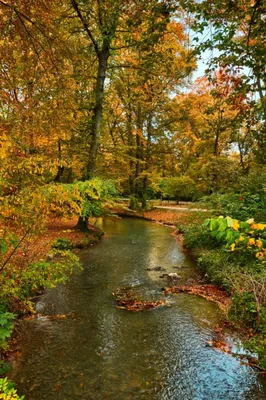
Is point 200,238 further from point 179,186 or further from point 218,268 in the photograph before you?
point 179,186

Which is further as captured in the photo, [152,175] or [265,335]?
[152,175]

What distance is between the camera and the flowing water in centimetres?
329

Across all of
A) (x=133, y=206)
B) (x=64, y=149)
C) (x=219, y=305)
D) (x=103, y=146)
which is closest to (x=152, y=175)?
(x=133, y=206)

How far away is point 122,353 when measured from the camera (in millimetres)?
4020

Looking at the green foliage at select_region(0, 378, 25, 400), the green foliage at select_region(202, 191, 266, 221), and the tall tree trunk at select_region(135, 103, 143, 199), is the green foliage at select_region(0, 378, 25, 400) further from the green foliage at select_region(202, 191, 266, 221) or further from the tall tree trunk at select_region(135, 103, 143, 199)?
the tall tree trunk at select_region(135, 103, 143, 199)

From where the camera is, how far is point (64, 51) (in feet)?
16.5

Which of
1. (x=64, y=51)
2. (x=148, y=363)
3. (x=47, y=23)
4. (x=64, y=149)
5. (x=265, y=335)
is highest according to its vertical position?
(x=47, y=23)

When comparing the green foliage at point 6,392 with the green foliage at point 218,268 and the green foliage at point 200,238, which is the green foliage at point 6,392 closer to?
the green foliage at point 218,268

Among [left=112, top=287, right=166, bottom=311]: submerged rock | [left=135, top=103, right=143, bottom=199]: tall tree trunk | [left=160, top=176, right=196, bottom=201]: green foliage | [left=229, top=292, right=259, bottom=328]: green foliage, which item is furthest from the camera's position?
[left=160, top=176, right=196, bottom=201]: green foliage

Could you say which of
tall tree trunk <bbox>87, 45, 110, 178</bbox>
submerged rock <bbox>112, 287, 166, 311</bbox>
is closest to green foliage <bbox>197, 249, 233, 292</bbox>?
submerged rock <bbox>112, 287, 166, 311</bbox>

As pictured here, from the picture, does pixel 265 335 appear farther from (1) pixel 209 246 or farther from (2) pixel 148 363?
(1) pixel 209 246

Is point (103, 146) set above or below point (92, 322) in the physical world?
above

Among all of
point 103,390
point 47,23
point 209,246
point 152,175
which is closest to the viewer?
point 103,390

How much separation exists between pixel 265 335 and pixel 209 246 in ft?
15.8
